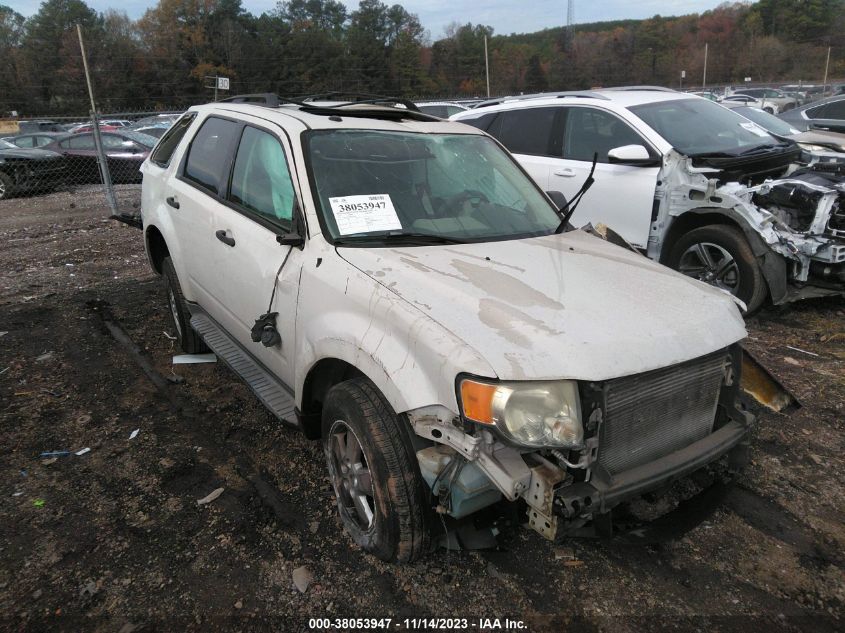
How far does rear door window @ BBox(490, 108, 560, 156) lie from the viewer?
640 cm

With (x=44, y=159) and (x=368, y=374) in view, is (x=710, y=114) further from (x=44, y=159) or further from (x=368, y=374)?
(x=44, y=159)

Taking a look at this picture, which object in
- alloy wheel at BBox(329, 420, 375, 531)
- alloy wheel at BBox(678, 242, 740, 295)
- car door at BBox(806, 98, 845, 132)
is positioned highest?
car door at BBox(806, 98, 845, 132)

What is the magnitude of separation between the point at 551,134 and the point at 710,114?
160 centimetres

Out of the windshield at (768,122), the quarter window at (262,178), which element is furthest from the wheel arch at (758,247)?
the quarter window at (262,178)

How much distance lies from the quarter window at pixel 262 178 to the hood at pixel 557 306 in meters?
0.61

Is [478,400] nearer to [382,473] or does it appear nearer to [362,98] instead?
[382,473]

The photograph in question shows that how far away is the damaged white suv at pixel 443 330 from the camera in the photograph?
6.86ft

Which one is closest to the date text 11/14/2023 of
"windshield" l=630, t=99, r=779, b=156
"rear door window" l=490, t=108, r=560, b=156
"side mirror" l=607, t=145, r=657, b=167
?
"side mirror" l=607, t=145, r=657, b=167

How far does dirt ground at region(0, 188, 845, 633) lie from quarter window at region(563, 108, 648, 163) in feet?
8.51

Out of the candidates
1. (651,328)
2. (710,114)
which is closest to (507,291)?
(651,328)

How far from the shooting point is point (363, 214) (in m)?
2.94

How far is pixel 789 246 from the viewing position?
16.1 feet

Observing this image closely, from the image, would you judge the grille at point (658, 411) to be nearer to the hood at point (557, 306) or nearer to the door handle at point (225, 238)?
the hood at point (557, 306)

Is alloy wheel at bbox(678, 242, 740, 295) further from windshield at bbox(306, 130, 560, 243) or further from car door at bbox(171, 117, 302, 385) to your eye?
car door at bbox(171, 117, 302, 385)
